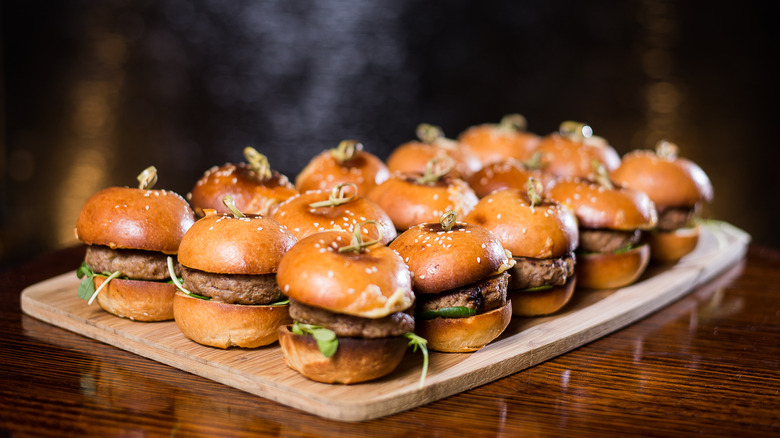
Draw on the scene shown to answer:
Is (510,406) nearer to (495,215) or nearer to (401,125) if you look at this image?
(495,215)

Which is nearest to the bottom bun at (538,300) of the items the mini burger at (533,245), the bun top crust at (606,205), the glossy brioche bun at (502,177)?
the mini burger at (533,245)

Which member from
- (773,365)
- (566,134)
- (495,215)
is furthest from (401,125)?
(773,365)

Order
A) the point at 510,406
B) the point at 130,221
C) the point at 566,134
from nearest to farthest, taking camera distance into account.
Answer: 1. the point at 510,406
2. the point at 130,221
3. the point at 566,134

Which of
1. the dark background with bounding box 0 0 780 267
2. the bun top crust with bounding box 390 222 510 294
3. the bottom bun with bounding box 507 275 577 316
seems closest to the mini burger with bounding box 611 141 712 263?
the bottom bun with bounding box 507 275 577 316

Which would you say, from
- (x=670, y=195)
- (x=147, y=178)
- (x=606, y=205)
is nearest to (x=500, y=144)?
(x=670, y=195)

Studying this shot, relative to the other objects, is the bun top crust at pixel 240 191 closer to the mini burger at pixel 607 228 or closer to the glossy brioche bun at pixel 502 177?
the glossy brioche bun at pixel 502 177

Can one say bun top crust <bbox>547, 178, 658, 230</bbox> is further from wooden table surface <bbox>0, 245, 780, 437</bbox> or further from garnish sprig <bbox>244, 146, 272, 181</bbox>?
garnish sprig <bbox>244, 146, 272, 181</bbox>
